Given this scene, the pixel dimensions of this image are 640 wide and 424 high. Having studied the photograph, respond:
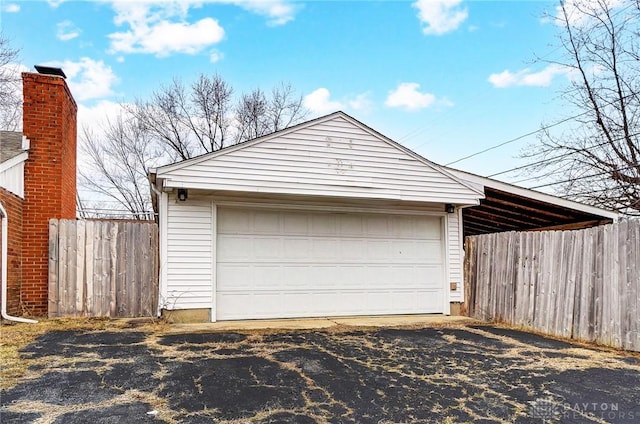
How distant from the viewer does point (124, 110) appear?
21.4 meters

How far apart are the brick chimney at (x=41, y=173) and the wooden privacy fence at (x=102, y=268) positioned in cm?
25

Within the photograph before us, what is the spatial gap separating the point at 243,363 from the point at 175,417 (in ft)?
5.03

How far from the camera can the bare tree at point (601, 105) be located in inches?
518

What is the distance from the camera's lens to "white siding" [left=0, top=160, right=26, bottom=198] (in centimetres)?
665

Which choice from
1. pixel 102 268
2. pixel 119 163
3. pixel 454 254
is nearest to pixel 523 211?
pixel 454 254

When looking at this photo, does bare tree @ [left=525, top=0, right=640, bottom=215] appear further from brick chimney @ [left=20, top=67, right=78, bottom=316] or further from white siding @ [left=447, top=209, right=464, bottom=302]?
brick chimney @ [left=20, top=67, right=78, bottom=316]

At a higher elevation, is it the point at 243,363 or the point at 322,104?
the point at 322,104

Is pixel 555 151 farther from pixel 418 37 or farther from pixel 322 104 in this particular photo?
pixel 322 104

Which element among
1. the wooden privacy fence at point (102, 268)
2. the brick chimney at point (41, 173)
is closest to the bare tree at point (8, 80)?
the brick chimney at point (41, 173)

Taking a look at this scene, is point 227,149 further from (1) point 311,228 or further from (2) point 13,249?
(2) point 13,249

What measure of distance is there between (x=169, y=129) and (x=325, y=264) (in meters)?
17.0

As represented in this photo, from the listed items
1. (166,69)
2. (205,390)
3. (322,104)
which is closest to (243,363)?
(205,390)

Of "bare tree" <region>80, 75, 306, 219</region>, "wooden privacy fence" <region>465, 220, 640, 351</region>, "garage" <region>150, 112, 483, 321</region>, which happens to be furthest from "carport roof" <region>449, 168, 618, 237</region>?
"bare tree" <region>80, 75, 306, 219</region>

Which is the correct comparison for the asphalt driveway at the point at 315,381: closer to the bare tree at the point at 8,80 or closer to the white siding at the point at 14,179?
the white siding at the point at 14,179
